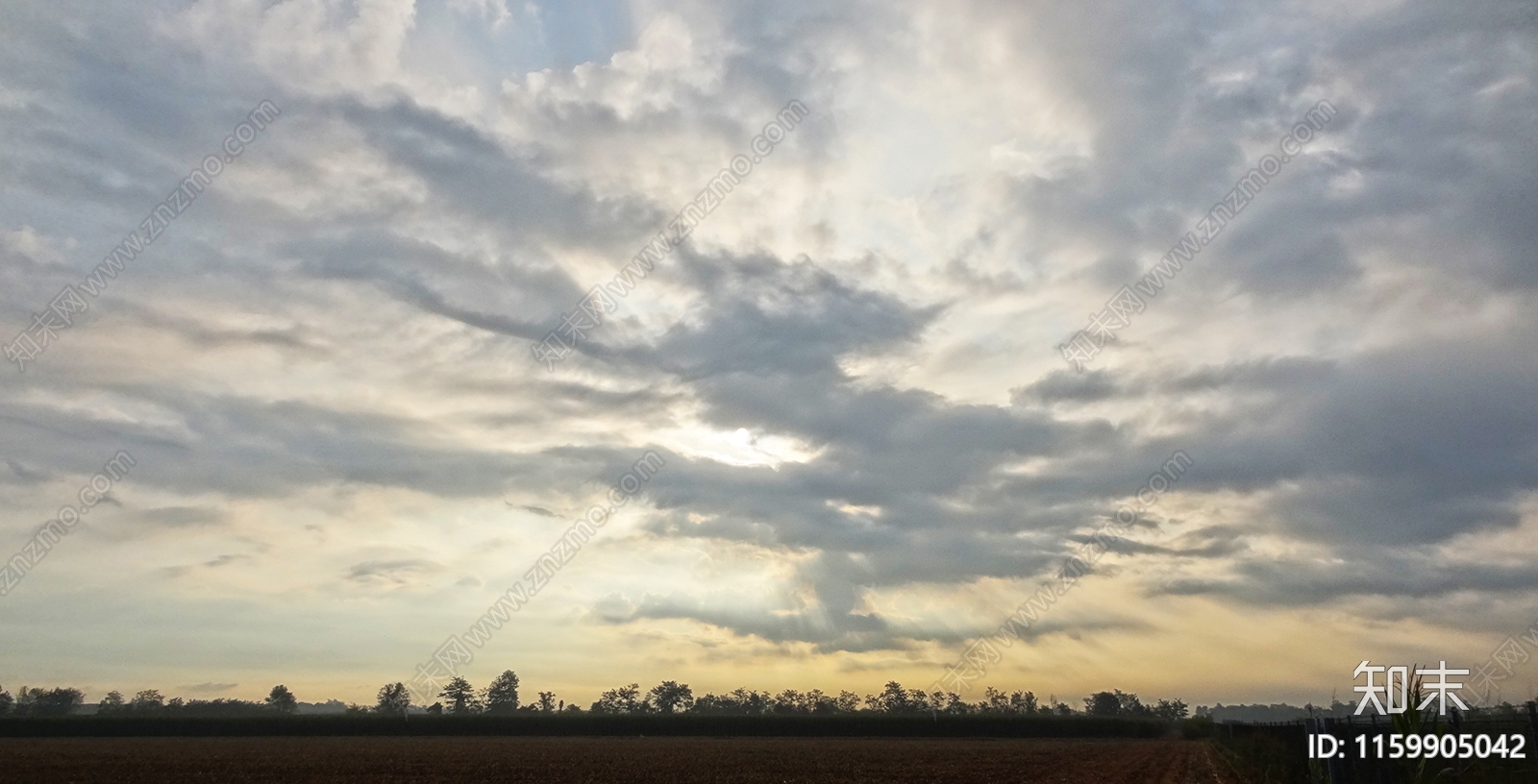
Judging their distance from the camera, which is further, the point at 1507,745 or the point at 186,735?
the point at 186,735

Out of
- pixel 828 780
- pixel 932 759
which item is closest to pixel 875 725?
pixel 932 759

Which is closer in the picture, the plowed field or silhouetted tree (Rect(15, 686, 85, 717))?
the plowed field

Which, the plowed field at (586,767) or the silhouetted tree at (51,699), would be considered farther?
the silhouetted tree at (51,699)

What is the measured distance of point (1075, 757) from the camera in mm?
55062

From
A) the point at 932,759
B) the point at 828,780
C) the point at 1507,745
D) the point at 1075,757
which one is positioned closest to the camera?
the point at 1507,745

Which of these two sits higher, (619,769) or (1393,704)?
(1393,704)

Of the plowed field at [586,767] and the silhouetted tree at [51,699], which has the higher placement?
the plowed field at [586,767]

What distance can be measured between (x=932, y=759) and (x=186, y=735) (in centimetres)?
7954

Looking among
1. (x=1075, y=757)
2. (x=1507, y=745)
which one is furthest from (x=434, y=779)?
(x=1075, y=757)

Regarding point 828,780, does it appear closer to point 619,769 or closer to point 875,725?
point 619,769

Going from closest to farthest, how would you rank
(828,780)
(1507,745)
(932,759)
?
(1507,745), (828,780), (932,759)

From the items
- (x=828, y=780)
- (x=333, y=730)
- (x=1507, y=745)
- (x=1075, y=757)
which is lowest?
(x=333, y=730)

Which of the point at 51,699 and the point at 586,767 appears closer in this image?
the point at 586,767

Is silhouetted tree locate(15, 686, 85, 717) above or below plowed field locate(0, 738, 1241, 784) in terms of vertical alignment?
below
